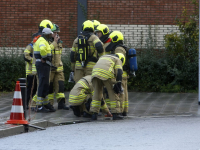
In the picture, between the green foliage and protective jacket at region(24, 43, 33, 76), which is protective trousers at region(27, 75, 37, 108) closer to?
protective jacket at region(24, 43, 33, 76)

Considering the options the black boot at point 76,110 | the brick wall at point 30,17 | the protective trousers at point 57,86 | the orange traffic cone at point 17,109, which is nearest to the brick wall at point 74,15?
the brick wall at point 30,17

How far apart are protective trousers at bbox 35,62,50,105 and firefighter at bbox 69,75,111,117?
846 mm

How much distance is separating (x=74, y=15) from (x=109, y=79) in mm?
6462

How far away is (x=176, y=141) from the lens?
21.6 ft

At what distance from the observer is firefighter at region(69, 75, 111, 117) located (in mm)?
9414

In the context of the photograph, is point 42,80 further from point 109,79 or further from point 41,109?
point 109,79

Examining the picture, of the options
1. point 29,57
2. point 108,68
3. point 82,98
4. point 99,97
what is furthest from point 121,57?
point 29,57

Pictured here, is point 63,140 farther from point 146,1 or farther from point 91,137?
point 146,1

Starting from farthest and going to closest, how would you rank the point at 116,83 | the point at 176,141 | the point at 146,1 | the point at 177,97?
the point at 146,1 → the point at 177,97 → the point at 116,83 → the point at 176,141

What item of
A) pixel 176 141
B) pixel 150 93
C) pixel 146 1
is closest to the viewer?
pixel 176 141

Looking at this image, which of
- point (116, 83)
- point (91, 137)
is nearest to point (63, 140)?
point (91, 137)

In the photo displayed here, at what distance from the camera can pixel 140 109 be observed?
10773 millimetres

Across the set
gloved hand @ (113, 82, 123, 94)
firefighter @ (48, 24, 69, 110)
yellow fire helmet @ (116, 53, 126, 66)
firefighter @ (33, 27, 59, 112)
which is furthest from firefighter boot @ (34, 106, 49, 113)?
yellow fire helmet @ (116, 53, 126, 66)

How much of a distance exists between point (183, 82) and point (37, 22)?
5442 mm
